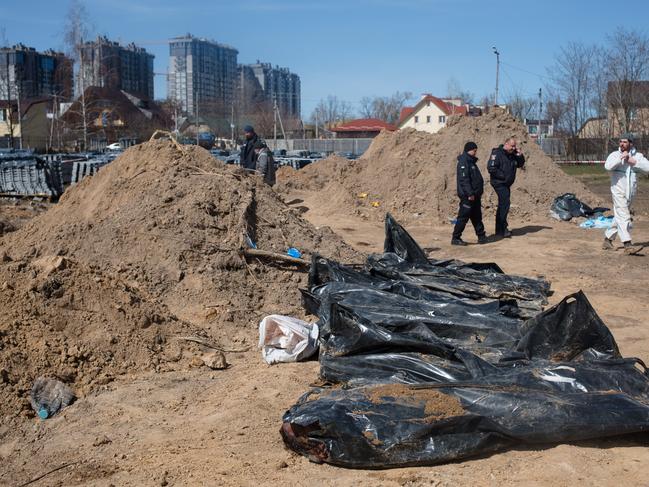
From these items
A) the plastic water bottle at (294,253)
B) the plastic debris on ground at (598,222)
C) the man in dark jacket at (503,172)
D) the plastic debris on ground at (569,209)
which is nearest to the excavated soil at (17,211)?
the plastic water bottle at (294,253)

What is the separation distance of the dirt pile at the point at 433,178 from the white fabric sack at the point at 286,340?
1027 centimetres

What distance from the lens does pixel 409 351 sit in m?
5.34

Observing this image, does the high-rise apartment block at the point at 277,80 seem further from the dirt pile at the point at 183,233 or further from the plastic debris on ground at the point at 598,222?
the dirt pile at the point at 183,233

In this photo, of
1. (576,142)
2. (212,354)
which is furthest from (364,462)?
(576,142)

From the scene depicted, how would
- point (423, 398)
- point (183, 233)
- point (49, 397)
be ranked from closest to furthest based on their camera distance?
point (423, 398), point (49, 397), point (183, 233)

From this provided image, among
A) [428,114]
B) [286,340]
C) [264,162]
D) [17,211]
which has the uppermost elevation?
[428,114]

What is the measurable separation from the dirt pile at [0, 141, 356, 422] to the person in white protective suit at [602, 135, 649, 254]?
4391mm

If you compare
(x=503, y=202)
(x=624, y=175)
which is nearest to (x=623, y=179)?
(x=624, y=175)

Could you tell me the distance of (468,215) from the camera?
40.9 feet

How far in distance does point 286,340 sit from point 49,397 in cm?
194

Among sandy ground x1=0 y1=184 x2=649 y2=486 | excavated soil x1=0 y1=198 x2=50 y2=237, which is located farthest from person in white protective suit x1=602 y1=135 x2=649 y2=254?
excavated soil x1=0 y1=198 x2=50 y2=237

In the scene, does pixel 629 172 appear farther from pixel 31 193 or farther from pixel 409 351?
pixel 31 193

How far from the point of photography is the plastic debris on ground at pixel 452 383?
4184 millimetres

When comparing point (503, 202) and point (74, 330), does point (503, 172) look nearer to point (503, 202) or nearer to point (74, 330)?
point (503, 202)
